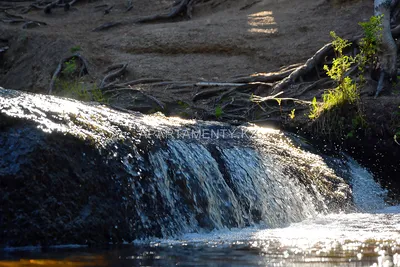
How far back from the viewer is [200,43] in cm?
1545

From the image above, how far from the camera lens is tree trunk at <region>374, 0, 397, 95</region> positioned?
11453 millimetres

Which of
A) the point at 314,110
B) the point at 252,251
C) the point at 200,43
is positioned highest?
the point at 200,43

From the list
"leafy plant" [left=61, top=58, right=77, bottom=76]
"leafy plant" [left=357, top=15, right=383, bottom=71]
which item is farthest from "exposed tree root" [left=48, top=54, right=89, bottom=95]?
"leafy plant" [left=357, top=15, right=383, bottom=71]

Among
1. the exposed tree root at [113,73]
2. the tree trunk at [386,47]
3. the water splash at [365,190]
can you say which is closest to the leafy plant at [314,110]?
the water splash at [365,190]

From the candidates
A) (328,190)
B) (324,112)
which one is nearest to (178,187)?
(328,190)

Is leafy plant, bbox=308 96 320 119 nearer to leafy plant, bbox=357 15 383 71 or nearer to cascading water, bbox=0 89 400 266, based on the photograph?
leafy plant, bbox=357 15 383 71

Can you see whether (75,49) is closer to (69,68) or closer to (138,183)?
(69,68)

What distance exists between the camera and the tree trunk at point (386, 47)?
451 inches

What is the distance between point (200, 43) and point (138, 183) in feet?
29.3

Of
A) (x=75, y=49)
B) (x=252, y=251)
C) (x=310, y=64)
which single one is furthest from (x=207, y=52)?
(x=252, y=251)

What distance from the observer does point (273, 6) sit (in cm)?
1678

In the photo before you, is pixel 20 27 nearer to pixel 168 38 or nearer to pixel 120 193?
pixel 168 38

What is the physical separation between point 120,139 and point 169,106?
5.64 meters

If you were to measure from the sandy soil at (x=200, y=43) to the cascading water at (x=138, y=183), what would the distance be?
5360 millimetres
